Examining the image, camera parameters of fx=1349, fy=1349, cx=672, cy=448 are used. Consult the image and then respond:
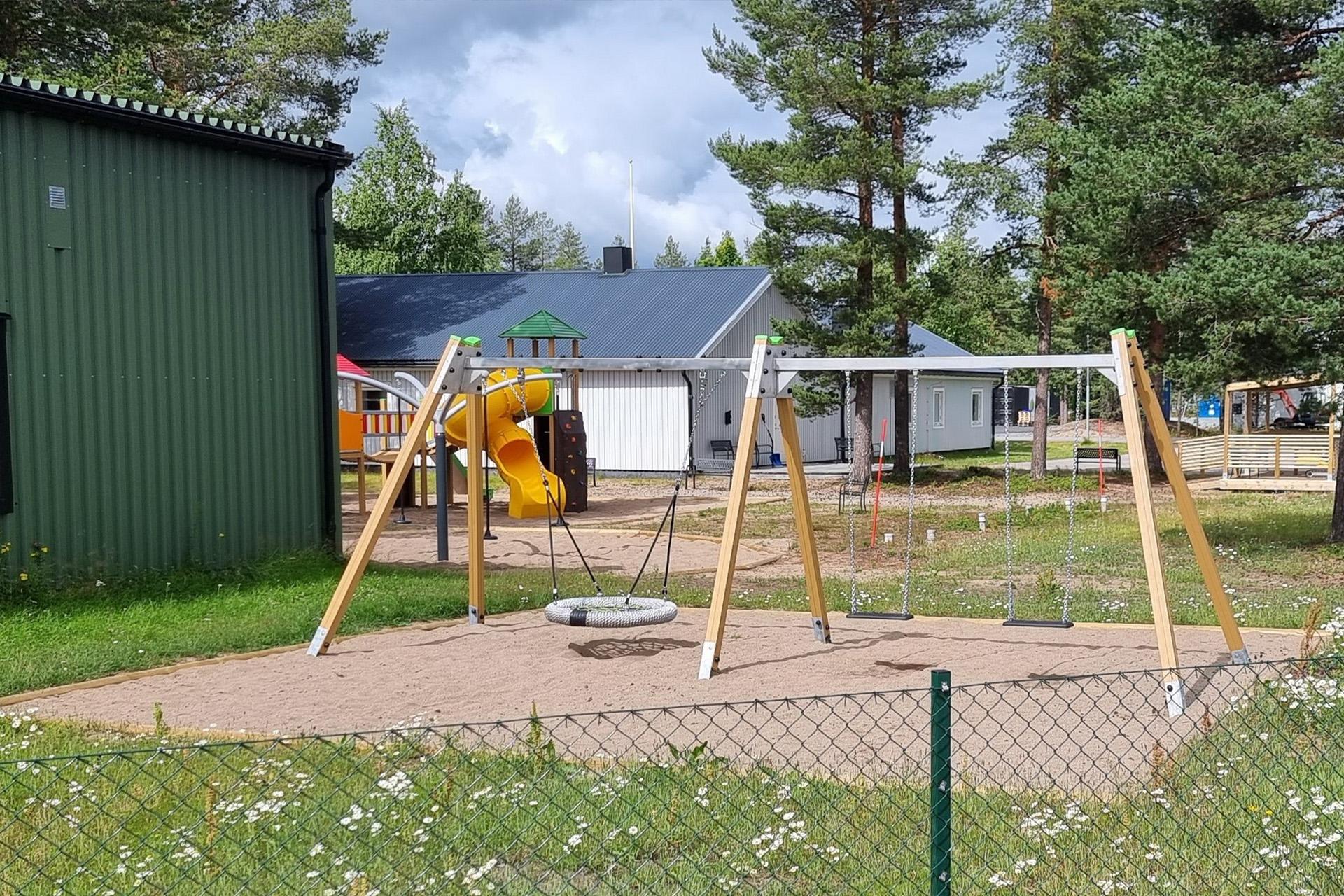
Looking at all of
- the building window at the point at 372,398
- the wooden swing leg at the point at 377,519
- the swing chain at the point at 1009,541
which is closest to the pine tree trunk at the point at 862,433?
the swing chain at the point at 1009,541

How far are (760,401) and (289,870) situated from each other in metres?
4.76

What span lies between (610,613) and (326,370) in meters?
5.58

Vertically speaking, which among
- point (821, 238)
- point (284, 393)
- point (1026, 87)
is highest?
point (1026, 87)

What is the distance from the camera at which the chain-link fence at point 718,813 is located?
14.1 ft

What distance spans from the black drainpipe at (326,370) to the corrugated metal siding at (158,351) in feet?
0.21

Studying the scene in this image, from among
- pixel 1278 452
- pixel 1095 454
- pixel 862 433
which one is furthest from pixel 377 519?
pixel 1095 454

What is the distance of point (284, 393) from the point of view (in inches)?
478

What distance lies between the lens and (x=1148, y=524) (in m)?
7.27

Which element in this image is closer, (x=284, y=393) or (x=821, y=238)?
(x=284, y=393)

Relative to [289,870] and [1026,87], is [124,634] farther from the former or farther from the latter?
[1026,87]

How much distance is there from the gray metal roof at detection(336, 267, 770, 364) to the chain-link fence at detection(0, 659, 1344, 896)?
911 inches

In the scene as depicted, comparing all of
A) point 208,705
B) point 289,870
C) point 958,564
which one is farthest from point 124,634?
point 958,564

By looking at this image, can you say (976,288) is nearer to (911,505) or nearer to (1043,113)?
(1043,113)

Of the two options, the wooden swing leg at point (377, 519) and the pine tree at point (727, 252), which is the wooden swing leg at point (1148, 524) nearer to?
the wooden swing leg at point (377, 519)
